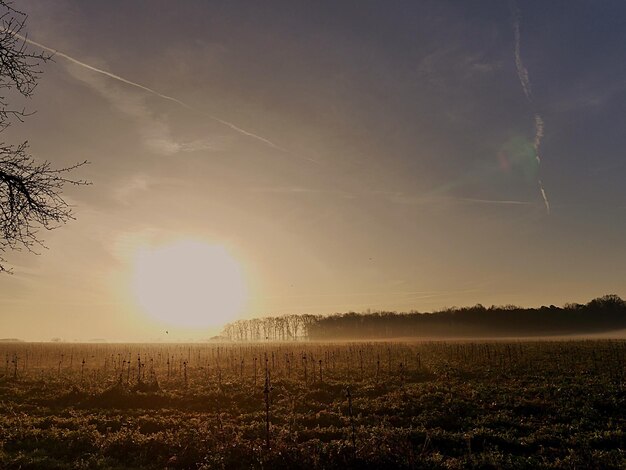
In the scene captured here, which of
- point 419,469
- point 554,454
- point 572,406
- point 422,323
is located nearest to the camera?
point 419,469

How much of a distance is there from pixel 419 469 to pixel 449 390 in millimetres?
13461

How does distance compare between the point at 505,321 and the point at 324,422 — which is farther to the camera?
the point at 505,321

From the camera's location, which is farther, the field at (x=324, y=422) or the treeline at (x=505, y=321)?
the treeline at (x=505, y=321)

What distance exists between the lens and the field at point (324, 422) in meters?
11.6

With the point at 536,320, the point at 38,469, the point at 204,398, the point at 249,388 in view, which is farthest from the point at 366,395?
the point at 536,320

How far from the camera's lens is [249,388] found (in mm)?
25500

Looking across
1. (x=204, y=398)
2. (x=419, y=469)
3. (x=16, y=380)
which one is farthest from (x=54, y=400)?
(x=419, y=469)

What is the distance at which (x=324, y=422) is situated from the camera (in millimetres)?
16812

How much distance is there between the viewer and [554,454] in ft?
40.1

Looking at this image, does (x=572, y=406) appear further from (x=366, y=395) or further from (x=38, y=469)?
(x=38, y=469)

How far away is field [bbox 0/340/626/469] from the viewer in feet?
38.0

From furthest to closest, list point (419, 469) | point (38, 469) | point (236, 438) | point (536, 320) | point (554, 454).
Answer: point (536, 320) < point (236, 438) < point (554, 454) < point (38, 469) < point (419, 469)

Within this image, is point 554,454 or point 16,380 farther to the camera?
point 16,380

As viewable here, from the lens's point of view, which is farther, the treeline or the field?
the treeline
